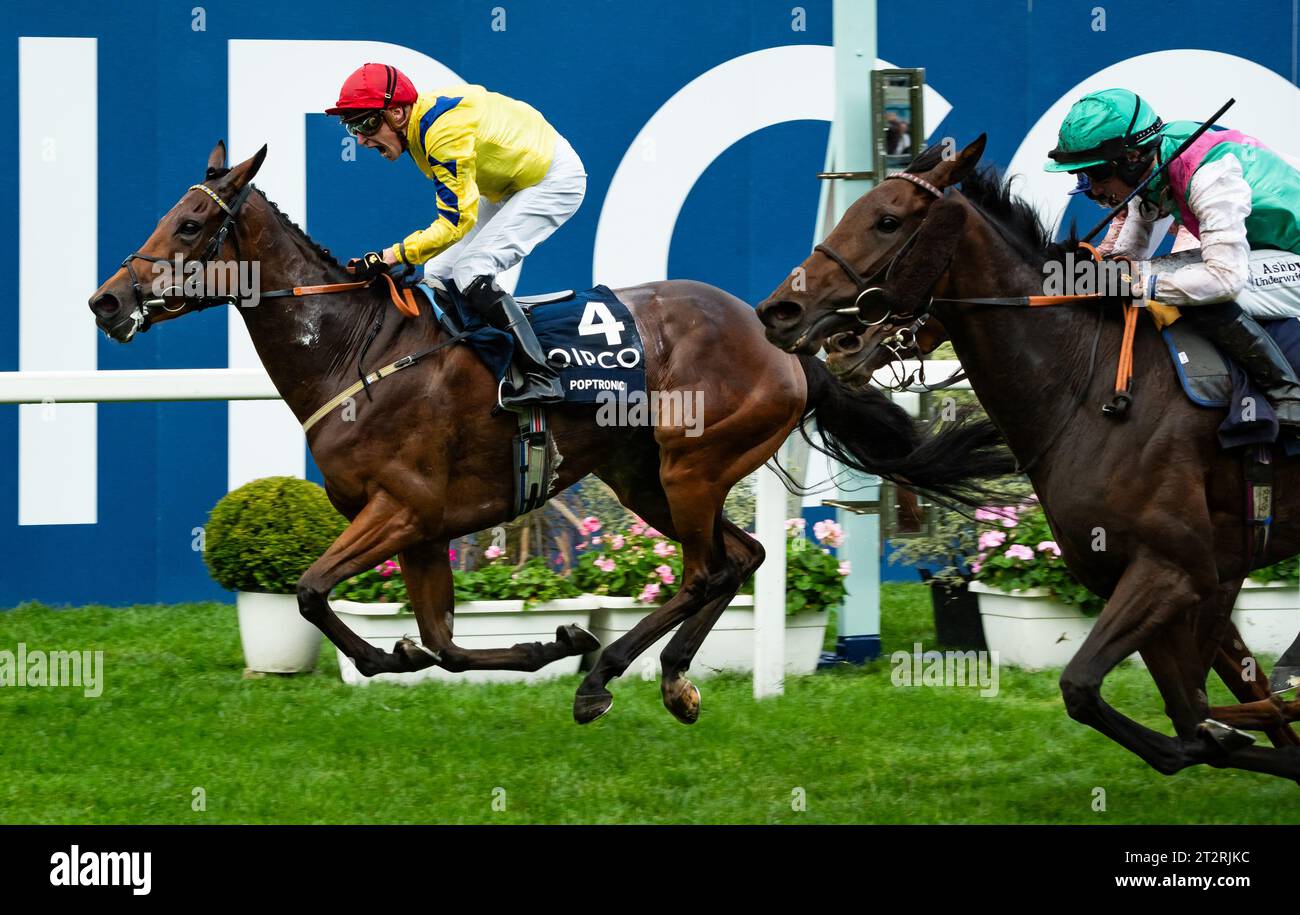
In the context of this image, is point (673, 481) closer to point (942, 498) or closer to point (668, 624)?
point (668, 624)

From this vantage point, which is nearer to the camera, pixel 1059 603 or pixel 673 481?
pixel 673 481

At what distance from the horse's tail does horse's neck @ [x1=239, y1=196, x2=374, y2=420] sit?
164cm

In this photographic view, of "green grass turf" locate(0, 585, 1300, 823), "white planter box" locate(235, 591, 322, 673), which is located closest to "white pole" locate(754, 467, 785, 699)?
"green grass turf" locate(0, 585, 1300, 823)

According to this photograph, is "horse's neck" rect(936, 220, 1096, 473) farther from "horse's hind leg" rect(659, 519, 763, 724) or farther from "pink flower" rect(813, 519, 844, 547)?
"pink flower" rect(813, 519, 844, 547)

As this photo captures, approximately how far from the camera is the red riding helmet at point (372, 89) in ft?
16.2

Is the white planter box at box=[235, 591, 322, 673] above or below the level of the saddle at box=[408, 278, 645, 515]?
below

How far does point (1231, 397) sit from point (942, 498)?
6.12 feet

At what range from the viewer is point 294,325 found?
4.98 meters

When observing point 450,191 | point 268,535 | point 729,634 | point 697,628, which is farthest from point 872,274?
point 268,535

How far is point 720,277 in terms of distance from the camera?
8.08 m

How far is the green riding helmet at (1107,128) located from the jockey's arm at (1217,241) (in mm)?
203

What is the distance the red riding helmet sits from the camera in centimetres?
494

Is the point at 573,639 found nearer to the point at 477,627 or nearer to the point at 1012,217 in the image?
the point at 477,627
